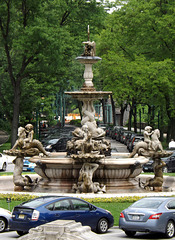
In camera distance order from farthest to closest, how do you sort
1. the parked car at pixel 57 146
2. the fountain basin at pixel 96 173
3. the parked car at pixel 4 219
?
the parked car at pixel 57 146 → the fountain basin at pixel 96 173 → the parked car at pixel 4 219

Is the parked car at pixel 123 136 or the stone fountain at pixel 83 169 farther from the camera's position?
the parked car at pixel 123 136

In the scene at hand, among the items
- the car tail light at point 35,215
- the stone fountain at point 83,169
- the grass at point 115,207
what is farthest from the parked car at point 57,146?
the car tail light at point 35,215

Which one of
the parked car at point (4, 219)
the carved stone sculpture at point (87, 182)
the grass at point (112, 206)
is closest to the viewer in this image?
the parked car at point (4, 219)

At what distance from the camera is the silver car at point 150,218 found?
52.3ft

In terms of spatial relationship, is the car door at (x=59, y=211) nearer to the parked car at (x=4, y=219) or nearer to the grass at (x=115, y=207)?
the parked car at (x=4, y=219)

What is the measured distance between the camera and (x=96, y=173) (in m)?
23.5

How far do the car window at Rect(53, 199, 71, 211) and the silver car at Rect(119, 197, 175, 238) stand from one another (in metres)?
1.49

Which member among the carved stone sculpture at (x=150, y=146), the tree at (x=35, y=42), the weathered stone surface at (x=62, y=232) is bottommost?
the weathered stone surface at (x=62, y=232)

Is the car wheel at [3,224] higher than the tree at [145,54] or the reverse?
the reverse

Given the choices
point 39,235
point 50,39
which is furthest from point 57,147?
point 39,235

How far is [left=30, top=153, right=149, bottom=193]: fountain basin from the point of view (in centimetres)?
2330

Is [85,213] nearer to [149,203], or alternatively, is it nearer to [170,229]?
[149,203]

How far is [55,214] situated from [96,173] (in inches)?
311

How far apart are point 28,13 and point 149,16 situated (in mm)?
9683
